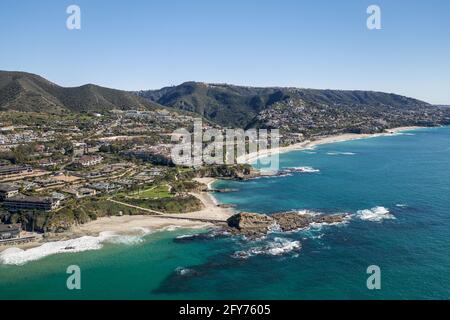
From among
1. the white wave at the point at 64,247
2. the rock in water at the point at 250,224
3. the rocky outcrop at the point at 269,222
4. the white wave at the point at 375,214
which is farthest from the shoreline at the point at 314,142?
the white wave at the point at 64,247

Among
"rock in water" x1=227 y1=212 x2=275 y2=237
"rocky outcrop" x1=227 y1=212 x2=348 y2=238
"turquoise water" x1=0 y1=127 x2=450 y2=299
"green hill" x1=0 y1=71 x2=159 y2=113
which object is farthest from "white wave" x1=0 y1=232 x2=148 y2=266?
"green hill" x1=0 y1=71 x2=159 y2=113

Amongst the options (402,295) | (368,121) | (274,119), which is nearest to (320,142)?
(274,119)

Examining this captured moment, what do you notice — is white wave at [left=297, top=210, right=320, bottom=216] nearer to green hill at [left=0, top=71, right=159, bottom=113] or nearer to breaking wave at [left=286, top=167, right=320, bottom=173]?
breaking wave at [left=286, top=167, right=320, bottom=173]

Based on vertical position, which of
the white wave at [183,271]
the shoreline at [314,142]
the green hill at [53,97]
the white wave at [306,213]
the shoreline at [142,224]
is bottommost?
the white wave at [183,271]

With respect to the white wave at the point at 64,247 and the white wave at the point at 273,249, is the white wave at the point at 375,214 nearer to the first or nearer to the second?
the white wave at the point at 273,249

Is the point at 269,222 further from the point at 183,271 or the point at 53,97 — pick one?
the point at 53,97
